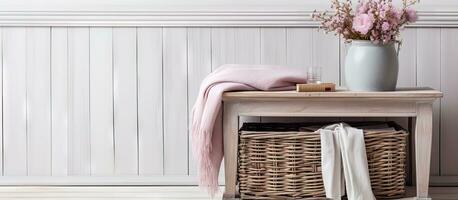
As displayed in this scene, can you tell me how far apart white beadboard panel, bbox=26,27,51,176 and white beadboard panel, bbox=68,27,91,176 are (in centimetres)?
8

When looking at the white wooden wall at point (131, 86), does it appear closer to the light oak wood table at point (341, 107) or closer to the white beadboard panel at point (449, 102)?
the white beadboard panel at point (449, 102)

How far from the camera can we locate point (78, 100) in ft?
9.52

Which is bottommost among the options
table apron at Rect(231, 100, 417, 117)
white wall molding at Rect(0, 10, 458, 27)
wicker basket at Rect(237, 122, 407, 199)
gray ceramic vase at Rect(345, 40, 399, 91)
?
wicker basket at Rect(237, 122, 407, 199)

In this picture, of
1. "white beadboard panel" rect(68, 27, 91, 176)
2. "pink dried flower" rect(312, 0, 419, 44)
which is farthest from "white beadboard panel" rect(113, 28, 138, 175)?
"pink dried flower" rect(312, 0, 419, 44)

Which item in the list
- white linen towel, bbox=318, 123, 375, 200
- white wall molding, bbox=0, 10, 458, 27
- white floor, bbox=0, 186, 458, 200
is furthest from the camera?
white wall molding, bbox=0, 10, 458, 27

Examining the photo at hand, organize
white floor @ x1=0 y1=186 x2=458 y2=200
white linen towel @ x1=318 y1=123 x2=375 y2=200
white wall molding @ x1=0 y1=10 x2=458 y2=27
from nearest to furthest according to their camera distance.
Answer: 1. white linen towel @ x1=318 y1=123 x2=375 y2=200
2. white floor @ x1=0 y1=186 x2=458 y2=200
3. white wall molding @ x1=0 y1=10 x2=458 y2=27

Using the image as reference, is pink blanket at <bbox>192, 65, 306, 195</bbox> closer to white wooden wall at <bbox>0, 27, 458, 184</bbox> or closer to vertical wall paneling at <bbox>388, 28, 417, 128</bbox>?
white wooden wall at <bbox>0, 27, 458, 184</bbox>

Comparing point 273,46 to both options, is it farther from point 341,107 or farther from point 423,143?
point 423,143

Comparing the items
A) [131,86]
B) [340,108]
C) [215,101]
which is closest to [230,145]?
[215,101]

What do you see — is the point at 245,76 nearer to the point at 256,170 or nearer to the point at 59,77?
the point at 256,170

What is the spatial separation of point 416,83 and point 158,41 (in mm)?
969

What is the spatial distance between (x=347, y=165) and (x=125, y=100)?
37.3 inches

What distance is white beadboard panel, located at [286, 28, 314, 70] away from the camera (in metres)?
2.86

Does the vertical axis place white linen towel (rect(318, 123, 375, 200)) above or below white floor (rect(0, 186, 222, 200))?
above
